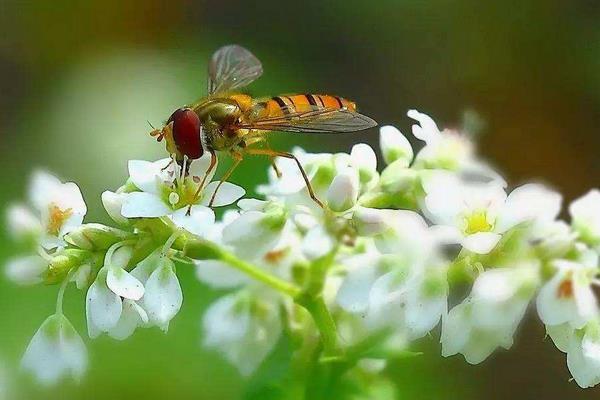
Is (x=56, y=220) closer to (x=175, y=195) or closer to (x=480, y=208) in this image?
(x=175, y=195)

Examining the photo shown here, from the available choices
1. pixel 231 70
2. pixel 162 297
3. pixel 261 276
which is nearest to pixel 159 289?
pixel 162 297

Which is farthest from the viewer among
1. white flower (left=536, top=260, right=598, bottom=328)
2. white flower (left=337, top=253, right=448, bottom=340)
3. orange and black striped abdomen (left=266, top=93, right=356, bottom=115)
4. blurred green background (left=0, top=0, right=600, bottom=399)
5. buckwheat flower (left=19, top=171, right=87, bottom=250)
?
blurred green background (left=0, top=0, right=600, bottom=399)

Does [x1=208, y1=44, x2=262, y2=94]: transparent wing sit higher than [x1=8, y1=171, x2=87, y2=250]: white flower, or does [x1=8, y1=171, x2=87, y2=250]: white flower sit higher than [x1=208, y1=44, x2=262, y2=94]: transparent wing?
[x1=208, y1=44, x2=262, y2=94]: transparent wing

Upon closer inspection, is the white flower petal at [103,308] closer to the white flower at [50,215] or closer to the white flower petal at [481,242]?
the white flower at [50,215]

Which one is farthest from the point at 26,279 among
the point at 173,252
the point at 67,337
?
the point at 173,252

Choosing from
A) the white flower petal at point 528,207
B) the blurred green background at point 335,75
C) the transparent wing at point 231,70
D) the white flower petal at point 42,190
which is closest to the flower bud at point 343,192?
the white flower petal at point 528,207

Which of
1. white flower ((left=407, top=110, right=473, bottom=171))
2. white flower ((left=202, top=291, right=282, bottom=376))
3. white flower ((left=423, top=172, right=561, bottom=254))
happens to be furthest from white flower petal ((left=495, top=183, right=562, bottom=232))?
white flower ((left=202, top=291, right=282, bottom=376))

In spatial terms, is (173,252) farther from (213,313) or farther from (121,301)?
(213,313)

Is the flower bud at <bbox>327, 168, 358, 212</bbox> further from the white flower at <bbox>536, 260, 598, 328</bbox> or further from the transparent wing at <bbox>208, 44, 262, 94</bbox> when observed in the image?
the transparent wing at <bbox>208, 44, 262, 94</bbox>
